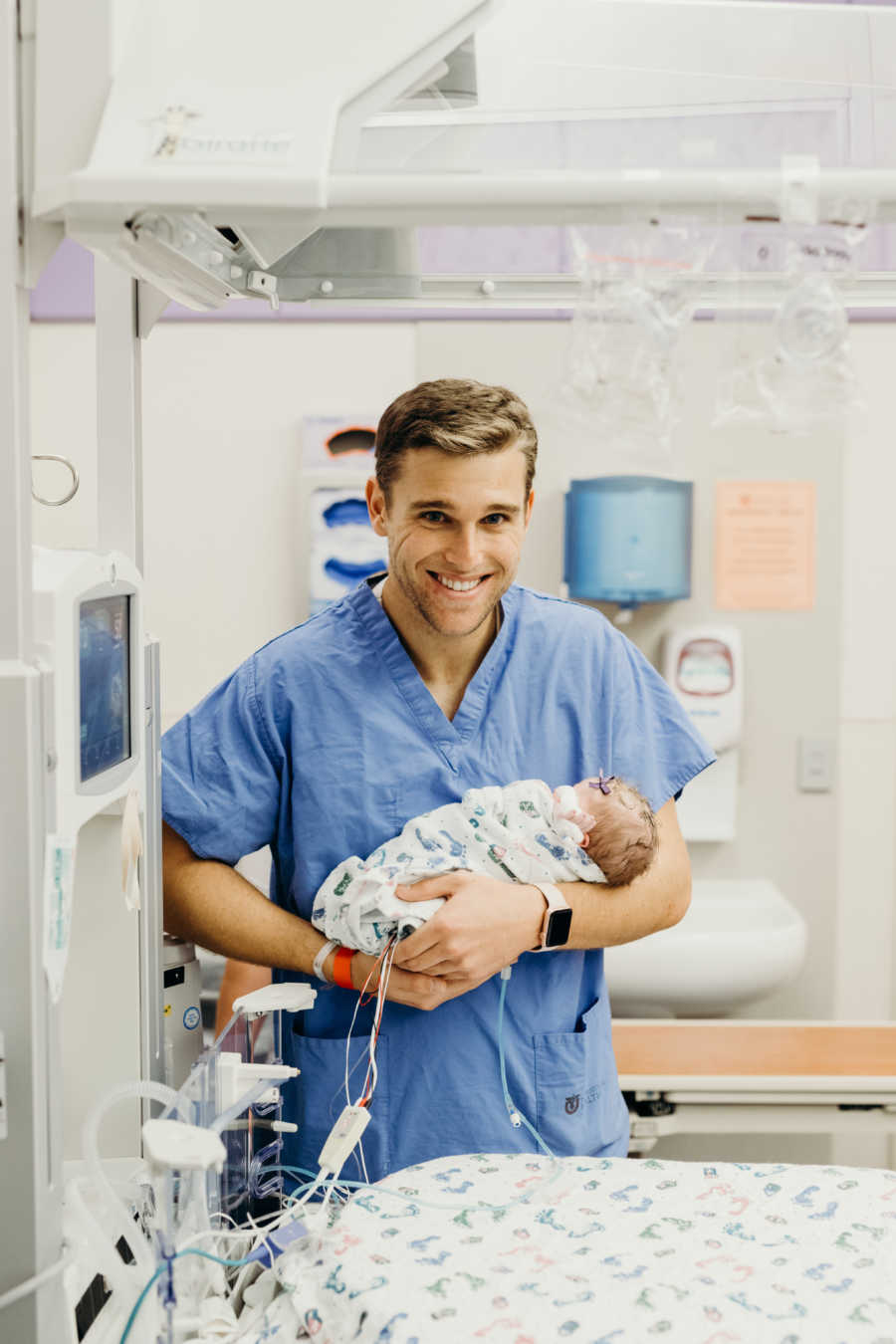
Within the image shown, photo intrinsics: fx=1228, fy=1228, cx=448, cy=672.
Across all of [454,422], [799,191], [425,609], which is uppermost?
[799,191]

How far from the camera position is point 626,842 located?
1.58 meters

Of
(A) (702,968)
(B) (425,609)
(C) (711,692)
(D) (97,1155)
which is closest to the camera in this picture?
(D) (97,1155)

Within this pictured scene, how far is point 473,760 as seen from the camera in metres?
1.61

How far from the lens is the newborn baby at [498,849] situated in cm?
147

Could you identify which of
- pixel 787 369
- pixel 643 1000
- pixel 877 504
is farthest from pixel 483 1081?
→ pixel 877 504

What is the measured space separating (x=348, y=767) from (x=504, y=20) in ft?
2.91

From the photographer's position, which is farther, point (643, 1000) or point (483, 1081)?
point (643, 1000)

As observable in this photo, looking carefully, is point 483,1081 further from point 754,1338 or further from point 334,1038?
point 754,1338

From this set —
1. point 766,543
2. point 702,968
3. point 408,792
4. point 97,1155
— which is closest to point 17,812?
point 97,1155

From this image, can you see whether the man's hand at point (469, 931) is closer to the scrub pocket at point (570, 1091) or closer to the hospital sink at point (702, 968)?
the scrub pocket at point (570, 1091)

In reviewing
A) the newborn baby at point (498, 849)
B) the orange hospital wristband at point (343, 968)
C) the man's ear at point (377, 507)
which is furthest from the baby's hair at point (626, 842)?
the man's ear at point (377, 507)

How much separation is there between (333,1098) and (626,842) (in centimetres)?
49

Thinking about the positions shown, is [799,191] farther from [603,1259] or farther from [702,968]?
[702,968]

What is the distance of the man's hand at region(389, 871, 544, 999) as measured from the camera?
1417mm
